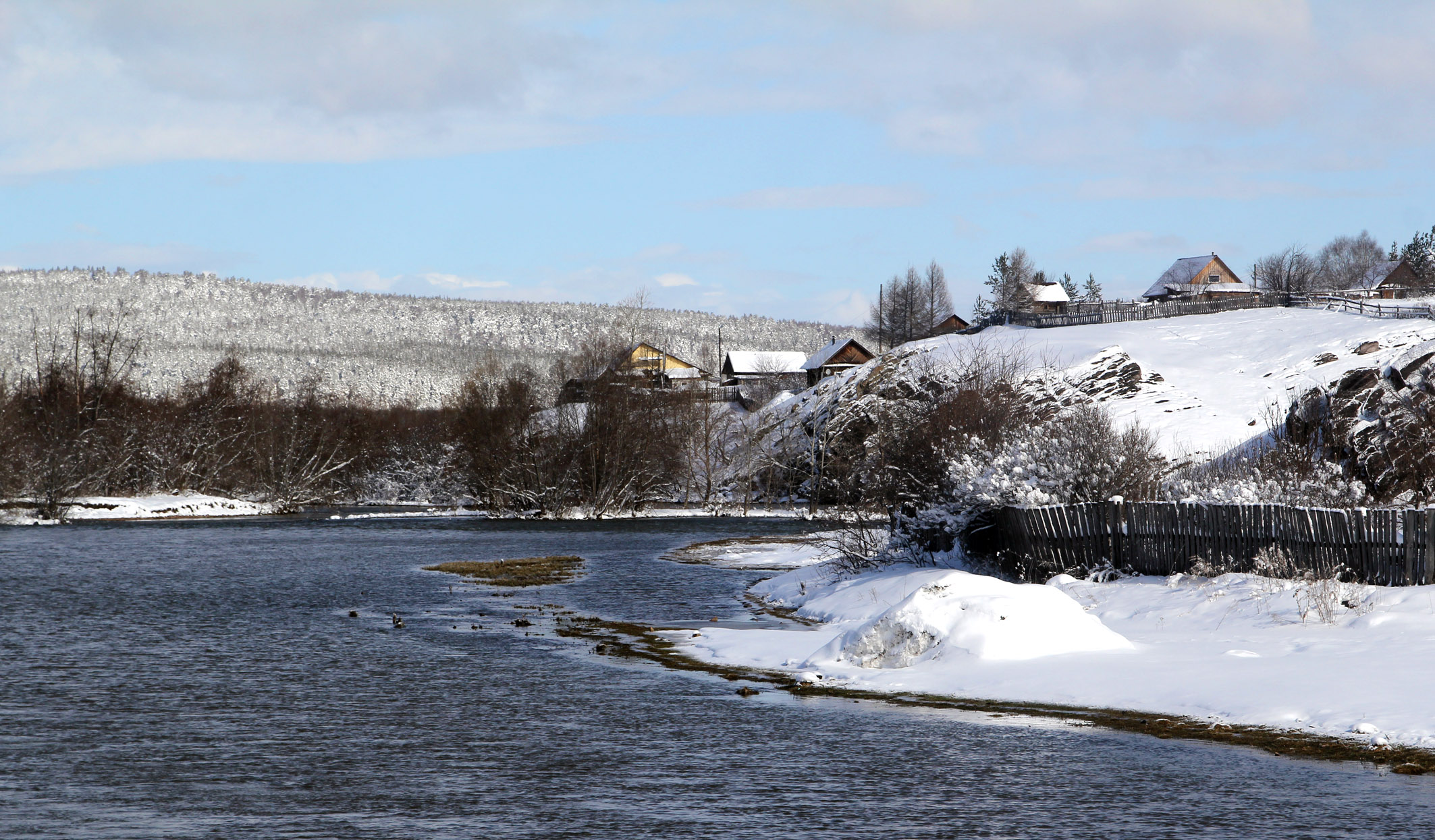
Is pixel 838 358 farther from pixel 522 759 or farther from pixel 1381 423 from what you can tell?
pixel 522 759

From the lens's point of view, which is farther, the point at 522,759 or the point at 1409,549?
the point at 1409,549

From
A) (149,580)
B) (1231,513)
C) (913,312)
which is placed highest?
(913,312)

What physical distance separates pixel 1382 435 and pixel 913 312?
110 m

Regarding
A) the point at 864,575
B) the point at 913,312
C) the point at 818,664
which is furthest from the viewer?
the point at 913,312

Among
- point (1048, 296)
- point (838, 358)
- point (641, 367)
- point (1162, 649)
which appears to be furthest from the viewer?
point (1048, 296)

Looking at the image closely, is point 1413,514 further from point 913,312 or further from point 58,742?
point 913,312

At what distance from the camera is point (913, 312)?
150875mm

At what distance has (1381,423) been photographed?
43.0m

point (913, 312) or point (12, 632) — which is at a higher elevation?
point (913, 312)

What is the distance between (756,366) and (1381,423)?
105m

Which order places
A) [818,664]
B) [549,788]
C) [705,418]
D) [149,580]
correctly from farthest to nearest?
A: [705,418] < [149,580] < [818,664] < [549,788]

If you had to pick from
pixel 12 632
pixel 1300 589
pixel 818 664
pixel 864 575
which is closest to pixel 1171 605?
pixel 1300 589

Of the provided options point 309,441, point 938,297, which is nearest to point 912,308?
point 938,297

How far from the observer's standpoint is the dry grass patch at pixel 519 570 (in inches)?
1310
